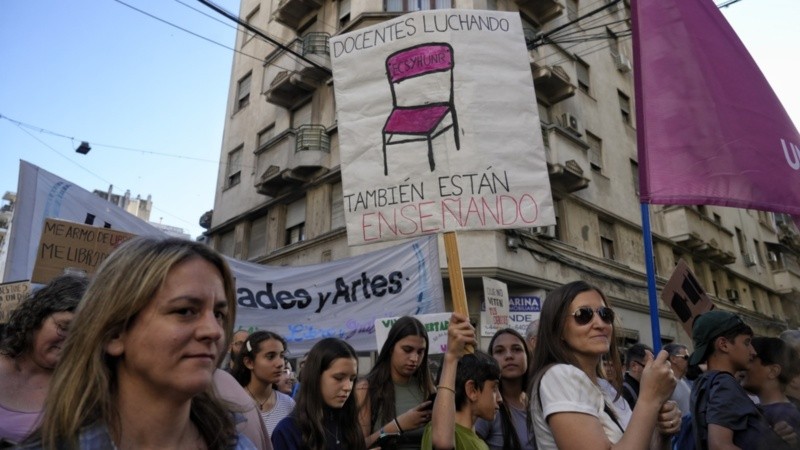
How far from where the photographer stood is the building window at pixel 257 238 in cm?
1563

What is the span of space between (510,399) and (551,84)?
1204cm

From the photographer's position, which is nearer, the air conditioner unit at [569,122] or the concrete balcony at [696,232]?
the air conditioner unit at [569,122]

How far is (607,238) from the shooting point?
597 inches

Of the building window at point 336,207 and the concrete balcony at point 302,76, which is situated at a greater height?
the concrete balcony at point 302,76

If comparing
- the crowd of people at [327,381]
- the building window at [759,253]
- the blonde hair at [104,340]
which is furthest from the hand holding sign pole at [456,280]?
the building window at [759,253]

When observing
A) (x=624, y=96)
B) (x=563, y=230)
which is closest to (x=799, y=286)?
(x=624, y=96)

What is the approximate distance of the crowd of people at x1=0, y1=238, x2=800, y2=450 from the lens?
1.18 m

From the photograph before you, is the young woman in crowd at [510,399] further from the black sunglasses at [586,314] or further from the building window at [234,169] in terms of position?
the building window at [234,169]

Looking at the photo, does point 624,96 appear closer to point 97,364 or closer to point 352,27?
point 352,27

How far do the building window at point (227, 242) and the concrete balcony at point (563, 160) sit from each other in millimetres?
9856

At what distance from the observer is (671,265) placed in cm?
1709

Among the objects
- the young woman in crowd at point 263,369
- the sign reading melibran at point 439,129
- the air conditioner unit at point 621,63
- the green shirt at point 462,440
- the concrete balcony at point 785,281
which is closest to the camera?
the green shirt at point 462,440

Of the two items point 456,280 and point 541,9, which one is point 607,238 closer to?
point 541,9

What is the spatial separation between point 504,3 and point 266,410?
531 inches
